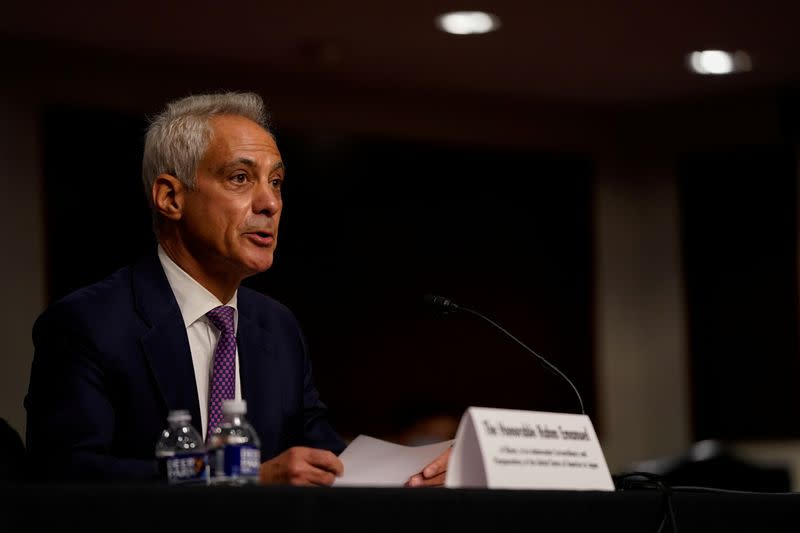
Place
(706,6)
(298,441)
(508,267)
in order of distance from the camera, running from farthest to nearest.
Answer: (508,267), (706,6), (298,441)

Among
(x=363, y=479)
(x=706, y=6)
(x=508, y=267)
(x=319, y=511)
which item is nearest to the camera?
(x=319, y=511)

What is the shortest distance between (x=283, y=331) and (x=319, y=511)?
3.90ft

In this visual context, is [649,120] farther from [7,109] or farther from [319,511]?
[319,511]

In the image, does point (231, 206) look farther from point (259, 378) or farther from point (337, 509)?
point (337, 509)

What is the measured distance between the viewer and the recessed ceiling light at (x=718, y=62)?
5.86 meters

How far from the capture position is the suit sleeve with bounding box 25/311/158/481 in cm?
201

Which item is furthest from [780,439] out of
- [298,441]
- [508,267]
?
[298,441]

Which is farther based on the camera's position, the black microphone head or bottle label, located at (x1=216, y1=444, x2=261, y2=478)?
the black microphone head

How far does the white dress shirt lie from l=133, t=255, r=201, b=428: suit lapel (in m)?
0.03

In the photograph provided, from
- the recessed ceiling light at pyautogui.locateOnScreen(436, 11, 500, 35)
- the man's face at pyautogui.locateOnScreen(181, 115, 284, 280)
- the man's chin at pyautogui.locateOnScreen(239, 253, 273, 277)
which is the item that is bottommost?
the man's chin at pyautogui.locateOnScreen(239, 253, 273, 277)

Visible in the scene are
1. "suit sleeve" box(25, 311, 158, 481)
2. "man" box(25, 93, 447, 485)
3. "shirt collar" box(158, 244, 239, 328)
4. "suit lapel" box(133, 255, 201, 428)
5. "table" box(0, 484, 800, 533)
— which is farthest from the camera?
"shirt collar" box(158, 244, 239, 328)

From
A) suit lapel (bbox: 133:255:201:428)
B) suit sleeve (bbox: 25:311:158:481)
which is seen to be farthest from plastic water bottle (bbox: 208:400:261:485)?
suit lapel (bbox: 133:255:201:428)

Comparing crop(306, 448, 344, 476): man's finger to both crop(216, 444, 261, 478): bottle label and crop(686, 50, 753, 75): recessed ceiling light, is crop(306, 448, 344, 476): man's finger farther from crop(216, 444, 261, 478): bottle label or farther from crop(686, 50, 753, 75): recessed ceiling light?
crop(686, 50, 753, 75): recessed ceiling light

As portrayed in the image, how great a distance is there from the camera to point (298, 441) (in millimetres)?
2621
